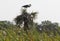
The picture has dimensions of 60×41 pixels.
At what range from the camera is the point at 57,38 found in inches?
116

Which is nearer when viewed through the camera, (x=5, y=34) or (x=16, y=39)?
(x=16, y=39)

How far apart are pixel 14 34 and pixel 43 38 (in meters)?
0.37

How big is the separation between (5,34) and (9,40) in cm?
31

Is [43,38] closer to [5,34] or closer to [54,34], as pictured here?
[54,34]

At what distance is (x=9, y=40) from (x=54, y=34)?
1.92 ft

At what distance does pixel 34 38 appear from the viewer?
9.59ft

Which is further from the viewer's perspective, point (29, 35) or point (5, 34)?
point (5, 34)

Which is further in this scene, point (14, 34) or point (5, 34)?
point (5, 34)

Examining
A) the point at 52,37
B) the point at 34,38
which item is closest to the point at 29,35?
the point at 34,38

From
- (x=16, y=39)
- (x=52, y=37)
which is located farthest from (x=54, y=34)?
(x=16, y=39)

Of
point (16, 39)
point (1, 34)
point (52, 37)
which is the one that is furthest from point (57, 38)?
point (1, 34)

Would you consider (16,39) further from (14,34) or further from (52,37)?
(52,37)

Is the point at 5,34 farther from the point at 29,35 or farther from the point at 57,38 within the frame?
the point at 57,38

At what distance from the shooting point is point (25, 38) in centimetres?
294
